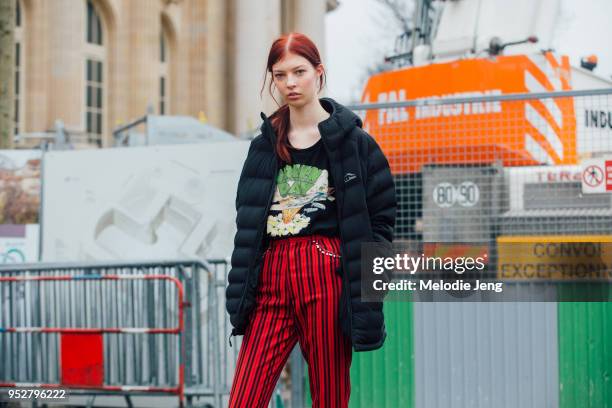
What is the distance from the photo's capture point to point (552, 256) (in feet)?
26.1

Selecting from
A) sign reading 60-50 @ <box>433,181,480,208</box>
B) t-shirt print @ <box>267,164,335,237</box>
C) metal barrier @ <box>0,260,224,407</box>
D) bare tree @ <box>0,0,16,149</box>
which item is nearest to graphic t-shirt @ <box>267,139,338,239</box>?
t-shirt print @ <box>267,164,335,237</box>

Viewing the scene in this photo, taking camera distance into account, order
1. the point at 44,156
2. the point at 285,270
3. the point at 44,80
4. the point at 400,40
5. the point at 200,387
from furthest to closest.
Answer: the point at 44,80
the point at 400,40
the point at 44,156
the point at 200,387
the point at 285,270

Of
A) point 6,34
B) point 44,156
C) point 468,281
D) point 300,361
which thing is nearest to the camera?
point 468,281

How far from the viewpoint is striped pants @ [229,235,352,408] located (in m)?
4.06

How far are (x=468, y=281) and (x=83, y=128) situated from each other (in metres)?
21.9

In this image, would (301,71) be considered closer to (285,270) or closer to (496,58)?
(285,270)

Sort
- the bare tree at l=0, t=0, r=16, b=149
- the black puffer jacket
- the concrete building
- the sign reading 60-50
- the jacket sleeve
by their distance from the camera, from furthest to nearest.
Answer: the concrete building
the bare tree at l=0, t=0, r=16, b=149
the sign reading 60-50
the jacket sleeve
the black puffer jacket

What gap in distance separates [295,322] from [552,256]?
13.8 ft

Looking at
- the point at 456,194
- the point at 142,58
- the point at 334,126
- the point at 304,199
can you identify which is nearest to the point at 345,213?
the point at 304,199

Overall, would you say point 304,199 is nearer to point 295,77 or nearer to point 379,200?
point 379,200

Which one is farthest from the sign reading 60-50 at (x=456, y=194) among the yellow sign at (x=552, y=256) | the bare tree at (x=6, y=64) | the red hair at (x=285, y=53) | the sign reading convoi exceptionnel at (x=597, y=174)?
the bare tree at (x=6, y=64)

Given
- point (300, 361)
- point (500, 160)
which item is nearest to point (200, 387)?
point (300, 361)

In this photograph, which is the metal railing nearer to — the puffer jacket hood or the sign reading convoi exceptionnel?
the sign reading convoi exceptionnel

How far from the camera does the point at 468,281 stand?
636 centimetres
